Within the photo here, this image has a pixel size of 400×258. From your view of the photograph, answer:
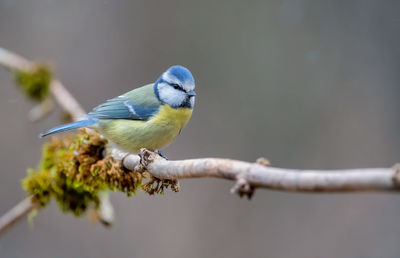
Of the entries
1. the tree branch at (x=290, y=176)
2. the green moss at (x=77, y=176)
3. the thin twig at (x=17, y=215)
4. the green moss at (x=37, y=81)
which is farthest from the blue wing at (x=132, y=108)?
the tree branch at (x=290, y=176)

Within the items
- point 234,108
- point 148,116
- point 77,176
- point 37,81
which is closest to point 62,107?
point 37,81

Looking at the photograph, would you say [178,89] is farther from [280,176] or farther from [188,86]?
[280,176]

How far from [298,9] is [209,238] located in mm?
3287

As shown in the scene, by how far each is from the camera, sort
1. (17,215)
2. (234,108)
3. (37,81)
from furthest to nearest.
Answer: (234,108) → (37,81) → (17,215)

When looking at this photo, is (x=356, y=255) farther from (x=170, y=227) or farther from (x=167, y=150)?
(x=167, y=150)

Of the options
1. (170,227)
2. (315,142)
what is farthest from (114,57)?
(315,142)

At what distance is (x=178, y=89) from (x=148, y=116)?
0.30m

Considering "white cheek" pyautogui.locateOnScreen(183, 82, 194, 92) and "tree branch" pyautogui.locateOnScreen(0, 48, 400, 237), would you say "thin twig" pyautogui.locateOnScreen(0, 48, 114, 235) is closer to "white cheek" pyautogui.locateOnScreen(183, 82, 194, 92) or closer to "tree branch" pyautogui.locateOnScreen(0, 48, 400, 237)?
"white cheek" pyautogui.locateOnScreen(183, 82, 194, 92)

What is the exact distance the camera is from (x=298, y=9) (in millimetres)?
5855

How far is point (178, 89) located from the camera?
9.87 ft

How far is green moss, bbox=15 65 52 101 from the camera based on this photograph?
3861 mm

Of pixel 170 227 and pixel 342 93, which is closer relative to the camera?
pixel 170 227

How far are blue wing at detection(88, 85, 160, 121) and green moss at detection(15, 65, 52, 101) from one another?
107cm

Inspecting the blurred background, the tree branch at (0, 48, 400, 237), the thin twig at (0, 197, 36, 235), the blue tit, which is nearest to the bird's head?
the blue tit
